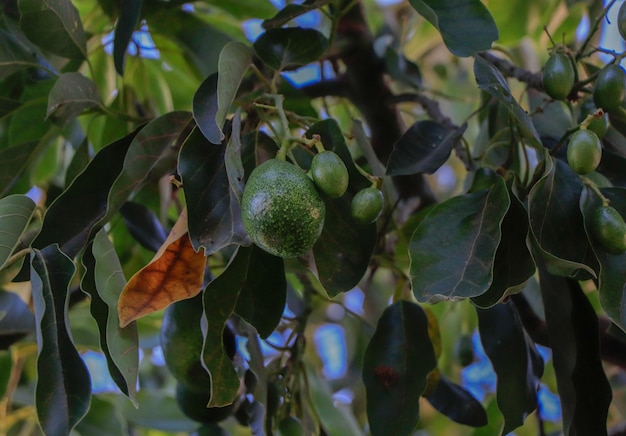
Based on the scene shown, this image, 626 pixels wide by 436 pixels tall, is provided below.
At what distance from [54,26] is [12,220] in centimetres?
32

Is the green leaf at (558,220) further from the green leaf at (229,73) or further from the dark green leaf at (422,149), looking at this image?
the green leaf at (229,73)

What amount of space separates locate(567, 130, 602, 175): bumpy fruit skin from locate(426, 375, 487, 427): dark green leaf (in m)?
0.45

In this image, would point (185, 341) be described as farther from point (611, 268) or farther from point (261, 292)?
point (611, 268)

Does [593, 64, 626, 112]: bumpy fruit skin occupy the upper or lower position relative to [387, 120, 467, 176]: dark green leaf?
upper

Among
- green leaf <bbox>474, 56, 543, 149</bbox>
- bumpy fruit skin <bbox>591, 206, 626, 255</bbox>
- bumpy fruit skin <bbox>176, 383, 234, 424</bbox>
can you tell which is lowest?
bumpy fruit skin <bbox>176, 383, 234, 424</bbox>

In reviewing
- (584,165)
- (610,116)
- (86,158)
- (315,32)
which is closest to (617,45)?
(610,116)

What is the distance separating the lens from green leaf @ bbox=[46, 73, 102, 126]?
1.05 meters

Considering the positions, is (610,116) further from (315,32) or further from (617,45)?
(617,45)

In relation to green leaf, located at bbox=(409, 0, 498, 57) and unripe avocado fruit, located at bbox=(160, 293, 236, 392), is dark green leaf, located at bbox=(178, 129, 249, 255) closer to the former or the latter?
unripe avocado fruit, located at bbox=(160, 293, 236, 392)

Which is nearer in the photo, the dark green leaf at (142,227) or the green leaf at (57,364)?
the green leaf at (57,364)

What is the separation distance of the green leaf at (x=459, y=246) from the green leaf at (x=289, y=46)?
0.31 m

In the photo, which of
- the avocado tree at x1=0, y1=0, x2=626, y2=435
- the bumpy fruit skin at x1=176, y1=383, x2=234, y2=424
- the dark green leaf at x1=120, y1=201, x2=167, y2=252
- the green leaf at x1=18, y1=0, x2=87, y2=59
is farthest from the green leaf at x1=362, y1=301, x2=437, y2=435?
the green leaf at x1=18, y1=0, x2=87, y2=59

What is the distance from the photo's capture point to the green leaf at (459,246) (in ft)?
2.72

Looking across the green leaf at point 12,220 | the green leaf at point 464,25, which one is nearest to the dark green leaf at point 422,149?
the green leaf at point 464,25
